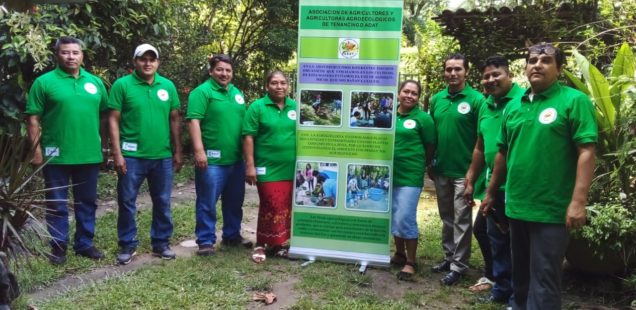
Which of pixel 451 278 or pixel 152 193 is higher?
pixel 152 193

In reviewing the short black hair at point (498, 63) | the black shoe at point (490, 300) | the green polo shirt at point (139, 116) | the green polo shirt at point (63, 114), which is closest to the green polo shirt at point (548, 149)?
the short black hair at point (498, 63)

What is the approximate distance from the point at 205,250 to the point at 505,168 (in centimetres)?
269

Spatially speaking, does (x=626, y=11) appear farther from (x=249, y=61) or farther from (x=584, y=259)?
(x=249, y=61)

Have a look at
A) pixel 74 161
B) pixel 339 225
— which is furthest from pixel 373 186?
pixel 74 161

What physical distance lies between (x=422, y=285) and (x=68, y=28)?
4.53m

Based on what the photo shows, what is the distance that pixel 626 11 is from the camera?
15.6ft

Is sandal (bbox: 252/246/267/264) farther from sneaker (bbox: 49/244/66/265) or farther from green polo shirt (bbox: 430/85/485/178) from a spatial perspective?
green polo shirt (bbox: 430/85/485/178)

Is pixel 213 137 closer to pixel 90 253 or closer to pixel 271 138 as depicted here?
pixel 271 138

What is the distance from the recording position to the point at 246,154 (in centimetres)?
446

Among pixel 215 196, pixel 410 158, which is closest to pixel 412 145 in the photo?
pixel 410 158

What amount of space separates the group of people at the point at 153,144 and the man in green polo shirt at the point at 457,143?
1.31 metres

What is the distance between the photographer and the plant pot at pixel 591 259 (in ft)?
12.0

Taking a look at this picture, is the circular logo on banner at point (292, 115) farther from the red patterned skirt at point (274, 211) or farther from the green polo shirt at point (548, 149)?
the green polo shirt at point (548, 149)

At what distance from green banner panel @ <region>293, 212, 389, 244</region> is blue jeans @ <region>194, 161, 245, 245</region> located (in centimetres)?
65
